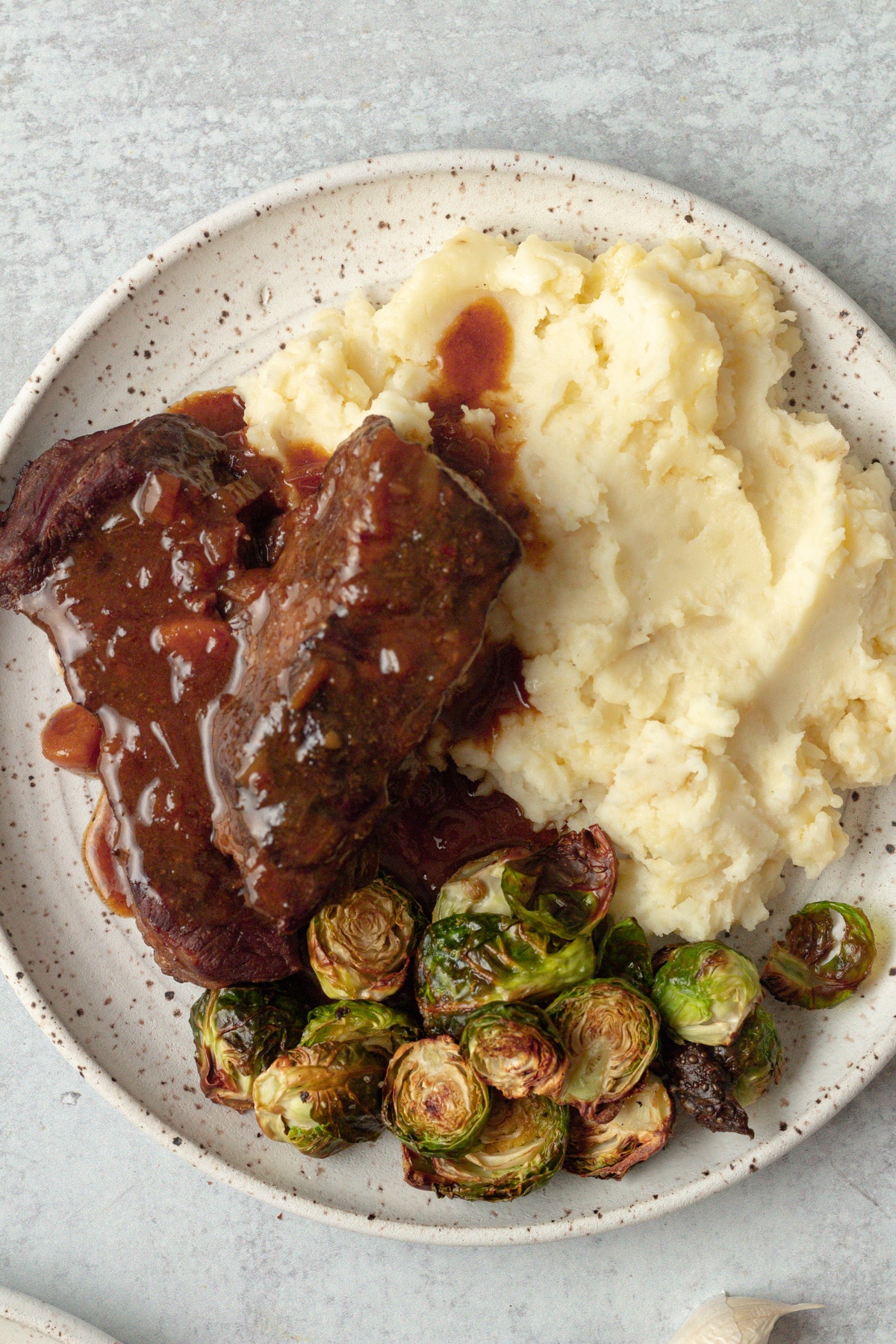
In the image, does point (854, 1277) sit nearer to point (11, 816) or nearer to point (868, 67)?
point (11, 816)

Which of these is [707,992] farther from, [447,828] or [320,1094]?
[320,1094]

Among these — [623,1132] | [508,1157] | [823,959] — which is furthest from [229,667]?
[823,959]

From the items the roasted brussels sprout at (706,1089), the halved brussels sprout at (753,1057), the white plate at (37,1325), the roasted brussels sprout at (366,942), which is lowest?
the white plate at (37,1325)

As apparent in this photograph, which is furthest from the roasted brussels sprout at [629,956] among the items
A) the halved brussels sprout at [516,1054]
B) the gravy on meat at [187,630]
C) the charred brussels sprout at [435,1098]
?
the gravy on meat at [187,630]

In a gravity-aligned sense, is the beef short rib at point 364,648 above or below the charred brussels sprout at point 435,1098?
above

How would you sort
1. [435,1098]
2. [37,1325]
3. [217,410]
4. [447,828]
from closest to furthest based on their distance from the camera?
[435,1098] → [447,828] → [217,410] → [37,1325]

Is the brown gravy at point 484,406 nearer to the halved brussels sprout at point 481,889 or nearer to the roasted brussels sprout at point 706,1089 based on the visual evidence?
the halved brussels sprout at point 481,889
